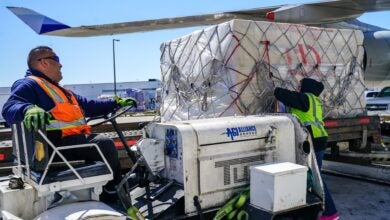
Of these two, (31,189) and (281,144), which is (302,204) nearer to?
(281,144)

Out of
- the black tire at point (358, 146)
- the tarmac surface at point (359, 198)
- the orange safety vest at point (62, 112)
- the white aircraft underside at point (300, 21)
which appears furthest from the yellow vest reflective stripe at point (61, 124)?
the black tire at point (358, 146)

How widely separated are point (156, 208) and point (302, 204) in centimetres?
131

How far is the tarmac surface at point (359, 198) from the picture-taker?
505 centimetres

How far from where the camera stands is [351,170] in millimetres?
7082

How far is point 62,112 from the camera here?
3152mm

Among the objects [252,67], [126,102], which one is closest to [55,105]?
[126,102]

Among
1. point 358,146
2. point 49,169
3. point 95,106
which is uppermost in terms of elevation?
point 95,106

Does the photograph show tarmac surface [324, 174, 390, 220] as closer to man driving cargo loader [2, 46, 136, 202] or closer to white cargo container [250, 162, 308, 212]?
white cargo container [250, 162, 308, 212]

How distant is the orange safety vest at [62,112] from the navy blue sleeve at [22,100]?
46mm

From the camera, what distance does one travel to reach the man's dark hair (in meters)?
3.21

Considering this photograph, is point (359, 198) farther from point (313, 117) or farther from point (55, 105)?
point (55, 105)

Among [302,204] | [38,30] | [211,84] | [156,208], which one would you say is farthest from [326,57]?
[38,30]

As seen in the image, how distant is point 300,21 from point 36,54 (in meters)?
5.67

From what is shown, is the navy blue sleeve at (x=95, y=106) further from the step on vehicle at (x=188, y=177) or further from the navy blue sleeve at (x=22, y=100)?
the navy blue sleeve at (x=22, y=100)
